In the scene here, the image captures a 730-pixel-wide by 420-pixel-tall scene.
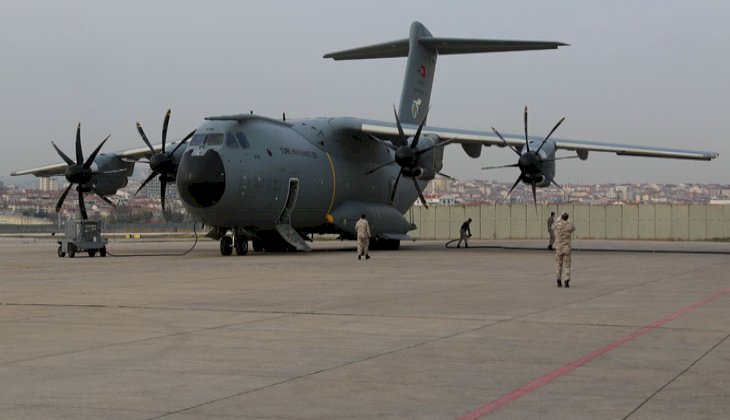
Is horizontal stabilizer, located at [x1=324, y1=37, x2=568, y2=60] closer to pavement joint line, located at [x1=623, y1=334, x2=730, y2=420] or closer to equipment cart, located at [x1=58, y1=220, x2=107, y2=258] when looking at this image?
equipment cart, located at [x1=58, y1=220, x2=107, y2=258]

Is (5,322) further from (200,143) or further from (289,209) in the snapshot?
(289,209)

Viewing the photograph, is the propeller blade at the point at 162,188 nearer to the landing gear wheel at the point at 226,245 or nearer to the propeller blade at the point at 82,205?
the landing gear wheel at the point at 226,245

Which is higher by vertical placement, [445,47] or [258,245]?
[445,47]

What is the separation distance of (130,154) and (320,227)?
8.09 m

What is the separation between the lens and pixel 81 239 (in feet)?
109

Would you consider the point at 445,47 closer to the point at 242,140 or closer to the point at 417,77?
the point at 417,77

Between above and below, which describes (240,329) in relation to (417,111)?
below

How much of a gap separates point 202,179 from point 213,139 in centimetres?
159

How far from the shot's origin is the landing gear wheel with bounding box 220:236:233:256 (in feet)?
110

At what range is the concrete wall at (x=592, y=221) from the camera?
61.8 m

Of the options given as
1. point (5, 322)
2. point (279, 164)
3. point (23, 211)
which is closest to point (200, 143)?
point (279, 164)

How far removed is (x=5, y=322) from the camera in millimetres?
13305

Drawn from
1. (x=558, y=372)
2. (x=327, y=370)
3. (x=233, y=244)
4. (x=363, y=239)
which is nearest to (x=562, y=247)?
(x=558, y=372)

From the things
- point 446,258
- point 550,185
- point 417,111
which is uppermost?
point 417,111
